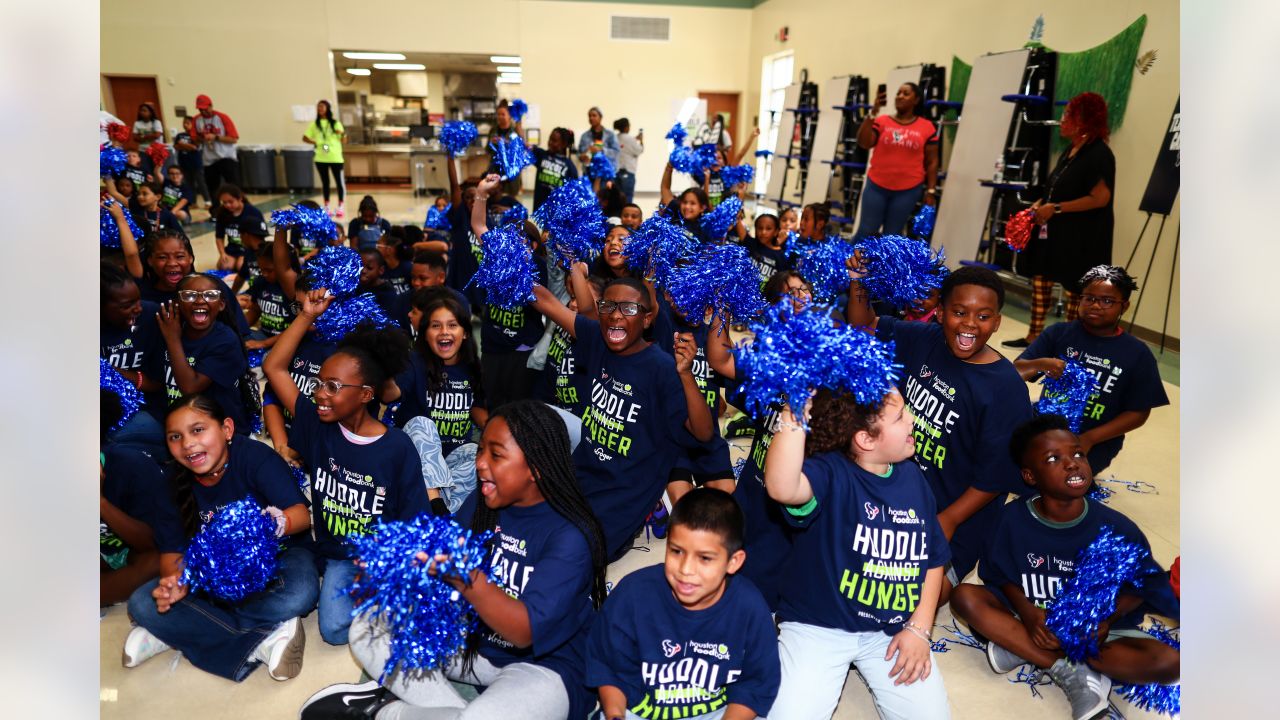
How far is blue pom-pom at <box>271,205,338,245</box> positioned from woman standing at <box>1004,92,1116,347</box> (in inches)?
185

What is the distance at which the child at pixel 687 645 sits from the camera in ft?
6.19

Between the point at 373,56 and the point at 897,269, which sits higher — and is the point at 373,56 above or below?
above

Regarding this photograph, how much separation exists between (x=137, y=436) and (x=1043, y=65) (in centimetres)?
781

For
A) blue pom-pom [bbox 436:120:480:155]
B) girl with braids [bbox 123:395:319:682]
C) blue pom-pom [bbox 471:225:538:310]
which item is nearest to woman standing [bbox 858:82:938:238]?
blue pom-pom [bbox 436:120:480:155]

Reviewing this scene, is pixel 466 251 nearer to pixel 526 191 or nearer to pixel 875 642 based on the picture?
pixel 875 642

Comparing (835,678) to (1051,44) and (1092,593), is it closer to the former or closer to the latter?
(1092,593)

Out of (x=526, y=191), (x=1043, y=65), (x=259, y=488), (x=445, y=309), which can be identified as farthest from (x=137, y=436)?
(x=526, y=191)

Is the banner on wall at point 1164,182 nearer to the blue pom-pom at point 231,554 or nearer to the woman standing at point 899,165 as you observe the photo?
the woman standing at point 899,165

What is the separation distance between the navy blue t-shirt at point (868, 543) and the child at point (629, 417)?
0.74m

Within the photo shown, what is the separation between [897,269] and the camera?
2.85 m

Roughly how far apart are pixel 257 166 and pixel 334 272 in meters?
14.3

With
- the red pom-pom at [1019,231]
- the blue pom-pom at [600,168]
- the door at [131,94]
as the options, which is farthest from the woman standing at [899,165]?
the door at [131,94]

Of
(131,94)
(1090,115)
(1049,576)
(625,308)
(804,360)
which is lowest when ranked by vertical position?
(1049,576)

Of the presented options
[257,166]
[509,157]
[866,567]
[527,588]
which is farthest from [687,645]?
[257,166]
